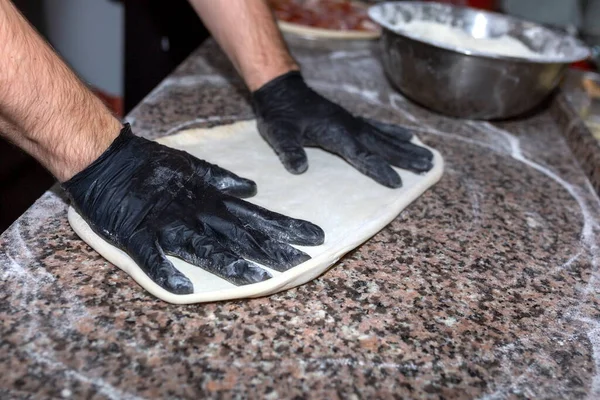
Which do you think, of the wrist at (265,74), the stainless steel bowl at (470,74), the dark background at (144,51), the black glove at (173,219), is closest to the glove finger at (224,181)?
the black glove at (173,219)

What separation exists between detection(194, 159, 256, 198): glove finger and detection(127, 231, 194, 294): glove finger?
0.20 meters

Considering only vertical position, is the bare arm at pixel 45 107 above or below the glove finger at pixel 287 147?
above

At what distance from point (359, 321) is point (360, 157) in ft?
1.66

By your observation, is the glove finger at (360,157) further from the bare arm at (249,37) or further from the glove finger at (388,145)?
the bare arm at (249,37)

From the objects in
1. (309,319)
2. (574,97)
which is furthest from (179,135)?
(574,97)

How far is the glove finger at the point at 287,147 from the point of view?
1.29 m

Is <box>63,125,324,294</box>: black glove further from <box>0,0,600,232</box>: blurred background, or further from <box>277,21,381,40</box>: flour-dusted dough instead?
<box>277,21,381,40</box>: flour-dusted dough

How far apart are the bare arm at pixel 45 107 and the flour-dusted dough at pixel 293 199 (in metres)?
0.12

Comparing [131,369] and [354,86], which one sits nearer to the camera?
[131,369]

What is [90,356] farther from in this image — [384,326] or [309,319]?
[384,326]

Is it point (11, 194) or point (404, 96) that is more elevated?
point (404, 96)

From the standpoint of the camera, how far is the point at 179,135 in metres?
1.35

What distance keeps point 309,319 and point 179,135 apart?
633mm

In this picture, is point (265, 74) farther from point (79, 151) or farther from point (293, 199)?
point (79, 151)
